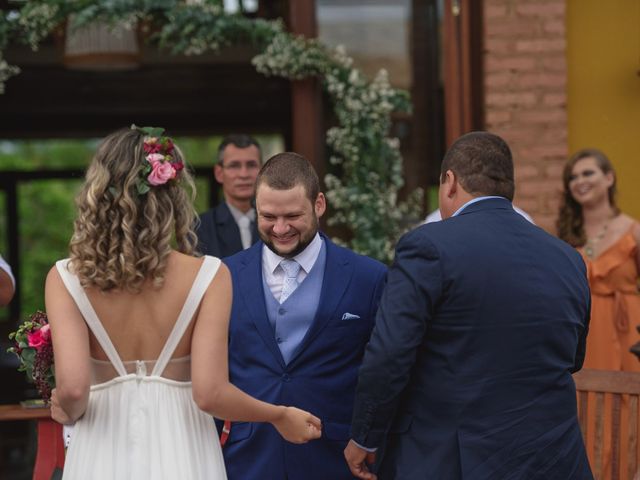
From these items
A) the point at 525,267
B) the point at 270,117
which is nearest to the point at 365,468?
the point at 525,267

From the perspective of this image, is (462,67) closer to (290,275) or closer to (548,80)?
(548,80)

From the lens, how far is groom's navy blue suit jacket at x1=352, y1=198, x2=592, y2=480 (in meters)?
3.14

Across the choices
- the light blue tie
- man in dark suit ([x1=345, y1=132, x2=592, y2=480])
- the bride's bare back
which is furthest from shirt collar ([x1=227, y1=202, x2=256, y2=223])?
the bride's bare back

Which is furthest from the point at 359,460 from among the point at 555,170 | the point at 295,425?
the point at 555,170

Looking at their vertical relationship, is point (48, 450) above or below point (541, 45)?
below

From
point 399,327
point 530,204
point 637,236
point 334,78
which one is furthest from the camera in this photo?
point 334,78

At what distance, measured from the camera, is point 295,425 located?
3137 mm

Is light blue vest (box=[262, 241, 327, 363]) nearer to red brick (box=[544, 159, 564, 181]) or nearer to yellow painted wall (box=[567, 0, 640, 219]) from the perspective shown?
red brick (box=[544, 159, 564, 181])

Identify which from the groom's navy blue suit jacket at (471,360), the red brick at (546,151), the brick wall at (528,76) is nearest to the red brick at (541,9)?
the brick wall at (528,76)

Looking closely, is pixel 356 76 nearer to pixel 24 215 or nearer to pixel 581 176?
pixel 581 176

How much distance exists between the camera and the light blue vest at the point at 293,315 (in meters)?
3.54

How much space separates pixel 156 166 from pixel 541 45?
431 centimetres

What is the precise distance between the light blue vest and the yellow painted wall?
365 cm

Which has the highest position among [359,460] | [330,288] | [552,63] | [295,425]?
[552,63]
